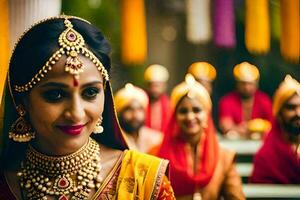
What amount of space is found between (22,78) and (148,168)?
0.43 metres

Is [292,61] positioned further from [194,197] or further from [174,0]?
[174,0]

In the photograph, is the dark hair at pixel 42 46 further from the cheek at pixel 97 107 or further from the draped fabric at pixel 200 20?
the draped fabric at pixel 200 20

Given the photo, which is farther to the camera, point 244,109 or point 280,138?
point 244,109

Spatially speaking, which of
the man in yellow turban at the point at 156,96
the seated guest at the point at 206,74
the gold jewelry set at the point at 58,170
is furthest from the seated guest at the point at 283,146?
the seated guest at the point at 206,74

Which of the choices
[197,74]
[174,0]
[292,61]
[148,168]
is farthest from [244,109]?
[148,168]

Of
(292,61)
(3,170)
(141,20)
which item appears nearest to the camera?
(3,170)

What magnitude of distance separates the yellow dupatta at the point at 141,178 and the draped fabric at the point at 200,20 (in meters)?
2.83

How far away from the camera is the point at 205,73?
5.46m

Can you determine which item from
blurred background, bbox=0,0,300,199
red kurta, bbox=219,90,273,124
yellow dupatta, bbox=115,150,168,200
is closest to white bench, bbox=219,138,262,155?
blurred background, bbox=0,0,300,199

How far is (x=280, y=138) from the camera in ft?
9.58

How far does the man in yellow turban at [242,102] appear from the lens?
16.0ft

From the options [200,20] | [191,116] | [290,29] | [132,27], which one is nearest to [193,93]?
[191,116]

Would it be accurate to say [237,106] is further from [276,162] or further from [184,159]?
[184,159]

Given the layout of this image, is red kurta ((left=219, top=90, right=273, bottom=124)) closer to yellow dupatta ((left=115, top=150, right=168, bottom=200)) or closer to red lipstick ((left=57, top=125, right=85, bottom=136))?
yellow dupatta ((left=115, top=150, right=168, bottom=200))
